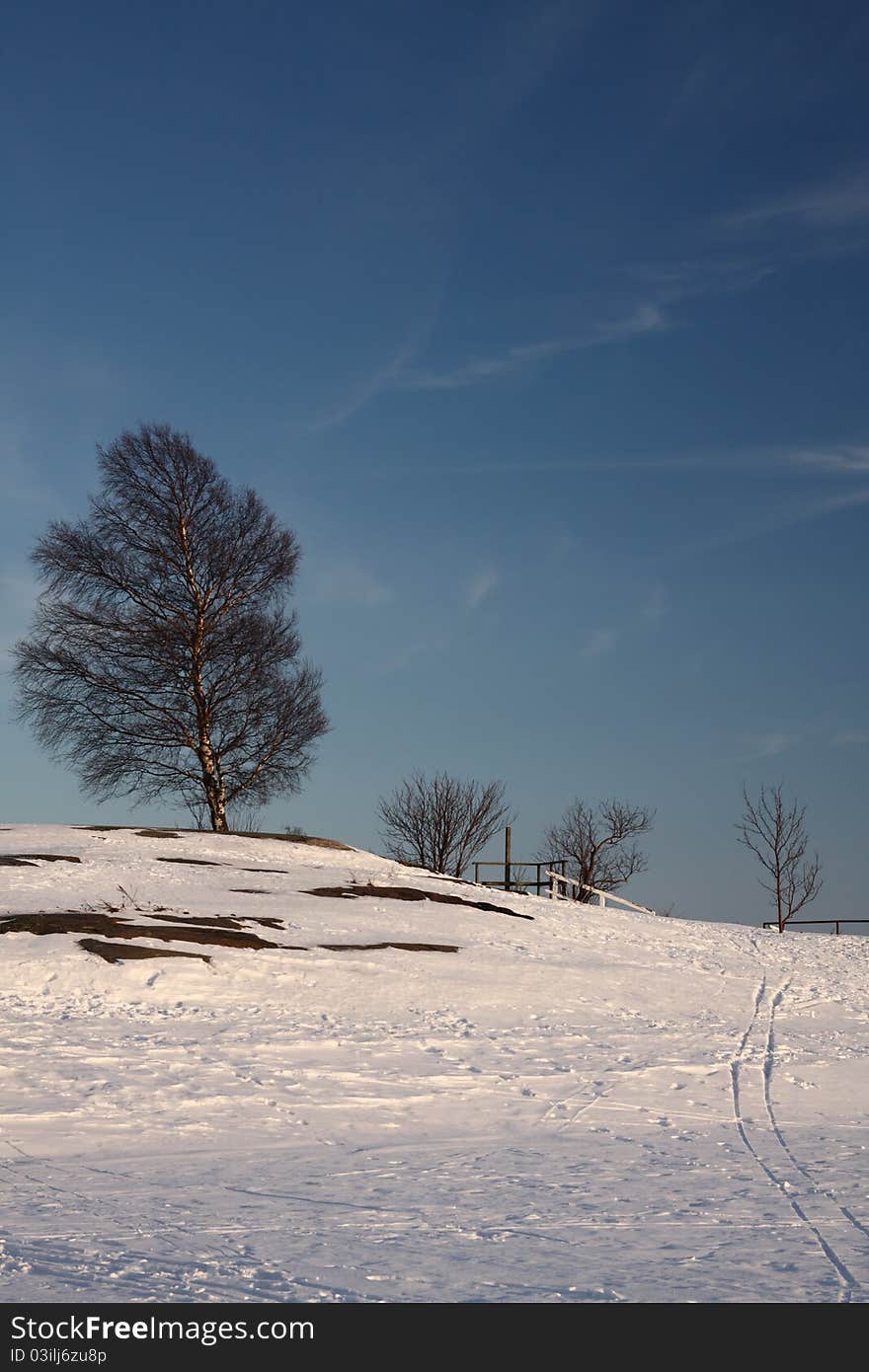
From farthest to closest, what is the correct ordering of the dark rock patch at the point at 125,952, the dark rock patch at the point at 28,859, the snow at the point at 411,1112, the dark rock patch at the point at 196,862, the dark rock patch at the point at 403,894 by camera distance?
the dark rock patch at the point at 196,862, the dark rock patch at the point at 403,894, the dark rock patch at the point at 28,859, the dark rock patch at the point at 125,952, the snow at the point at 411,1112

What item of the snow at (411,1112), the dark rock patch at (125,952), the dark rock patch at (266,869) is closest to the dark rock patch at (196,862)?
the dark rock patch at (266,869)

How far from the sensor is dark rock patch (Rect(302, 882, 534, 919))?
1975cm

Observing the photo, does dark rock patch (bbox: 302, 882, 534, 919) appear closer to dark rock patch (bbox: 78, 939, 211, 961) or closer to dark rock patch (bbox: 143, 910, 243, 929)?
dark rock patch (bbox: 143, 910, 243, 929)

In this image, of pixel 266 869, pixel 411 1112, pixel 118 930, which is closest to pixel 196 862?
pixel 266 869

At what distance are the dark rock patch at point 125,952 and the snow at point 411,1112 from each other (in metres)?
0.17

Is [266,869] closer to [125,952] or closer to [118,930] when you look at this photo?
[118,930]

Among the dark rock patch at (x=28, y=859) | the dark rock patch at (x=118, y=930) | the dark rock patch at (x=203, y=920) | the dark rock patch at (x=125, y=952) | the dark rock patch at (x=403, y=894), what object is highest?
the dark rock patch at (x=28, y=859)

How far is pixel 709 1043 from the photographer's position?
13.2 m

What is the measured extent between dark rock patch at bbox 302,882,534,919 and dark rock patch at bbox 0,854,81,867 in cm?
425

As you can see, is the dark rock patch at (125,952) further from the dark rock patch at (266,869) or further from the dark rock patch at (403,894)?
the dark rock patch at (266,869)

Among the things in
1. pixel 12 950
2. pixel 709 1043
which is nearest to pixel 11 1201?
pixel 12 950

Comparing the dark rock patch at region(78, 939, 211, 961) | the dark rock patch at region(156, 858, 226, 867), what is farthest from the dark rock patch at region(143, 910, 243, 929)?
the dark rock patch at region(156, 858, 226, 867)

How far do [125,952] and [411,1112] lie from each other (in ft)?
17.2

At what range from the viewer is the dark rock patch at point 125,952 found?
45.1 ft
